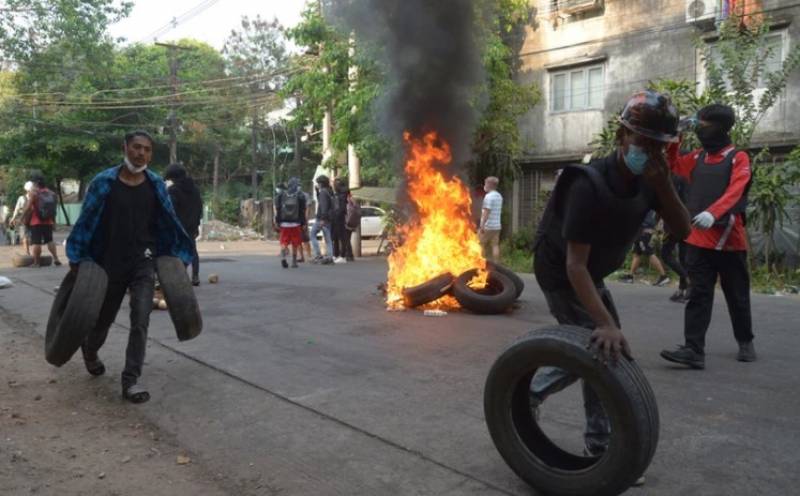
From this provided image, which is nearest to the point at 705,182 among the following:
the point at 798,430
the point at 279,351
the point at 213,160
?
the point at 798,430

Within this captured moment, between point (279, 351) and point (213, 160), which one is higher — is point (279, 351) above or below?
below

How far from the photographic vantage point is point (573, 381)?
309 cm

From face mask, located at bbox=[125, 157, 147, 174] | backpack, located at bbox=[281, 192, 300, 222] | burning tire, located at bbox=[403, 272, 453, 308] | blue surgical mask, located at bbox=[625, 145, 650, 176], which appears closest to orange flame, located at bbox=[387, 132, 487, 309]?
burning tire, located at bbox=[403, 272, 453, 308]

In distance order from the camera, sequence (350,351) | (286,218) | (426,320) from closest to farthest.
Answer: (350,351) → (426,320) → (286,218)

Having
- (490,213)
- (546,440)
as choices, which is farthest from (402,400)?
(490,213)

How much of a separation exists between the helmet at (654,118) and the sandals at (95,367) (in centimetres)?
414

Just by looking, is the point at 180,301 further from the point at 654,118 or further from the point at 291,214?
the point at 291,214

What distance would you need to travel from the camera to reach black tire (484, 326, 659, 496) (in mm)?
2629

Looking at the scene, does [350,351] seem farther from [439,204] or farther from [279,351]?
[439,204]

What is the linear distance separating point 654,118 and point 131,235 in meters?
3.39

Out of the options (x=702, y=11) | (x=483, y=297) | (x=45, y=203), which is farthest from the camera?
(x=702, y=11)

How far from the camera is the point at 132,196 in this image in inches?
180

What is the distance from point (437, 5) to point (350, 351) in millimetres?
5939

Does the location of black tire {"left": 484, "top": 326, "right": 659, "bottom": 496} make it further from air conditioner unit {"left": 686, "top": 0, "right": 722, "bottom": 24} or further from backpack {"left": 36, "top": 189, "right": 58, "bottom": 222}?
air conditioner unit {"left": 686, "top": 0, "right": 722, "bottom": 24}
